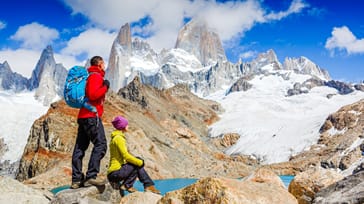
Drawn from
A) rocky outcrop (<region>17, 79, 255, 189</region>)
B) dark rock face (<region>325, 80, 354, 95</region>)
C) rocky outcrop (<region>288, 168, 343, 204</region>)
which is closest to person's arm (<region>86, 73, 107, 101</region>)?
rocky outcrop (<region>288, 168, 343, 204</region>)

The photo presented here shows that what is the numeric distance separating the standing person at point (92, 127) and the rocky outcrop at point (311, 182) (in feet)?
14.6

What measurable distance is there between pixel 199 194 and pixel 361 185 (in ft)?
8.77

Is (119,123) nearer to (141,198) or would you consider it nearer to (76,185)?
(76,185)

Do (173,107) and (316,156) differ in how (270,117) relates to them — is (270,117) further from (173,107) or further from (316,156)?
(316,156)

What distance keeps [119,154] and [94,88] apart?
1.61m

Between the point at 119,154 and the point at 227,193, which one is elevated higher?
the point at 119,154

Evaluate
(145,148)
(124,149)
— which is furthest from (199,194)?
(145,148)

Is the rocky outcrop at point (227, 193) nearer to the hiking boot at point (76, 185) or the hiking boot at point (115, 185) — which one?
the hiking boot at point (115, 185)

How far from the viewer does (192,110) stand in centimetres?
11131

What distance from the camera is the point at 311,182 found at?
8867 millimetres

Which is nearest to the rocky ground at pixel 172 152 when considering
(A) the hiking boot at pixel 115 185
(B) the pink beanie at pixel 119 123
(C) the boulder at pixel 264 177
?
(C) the boulder at pixel 264 177

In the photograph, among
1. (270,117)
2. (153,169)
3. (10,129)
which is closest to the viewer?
(153,169)

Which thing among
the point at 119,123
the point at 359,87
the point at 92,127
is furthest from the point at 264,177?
the point at 359,87

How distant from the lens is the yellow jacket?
864 centimetres
